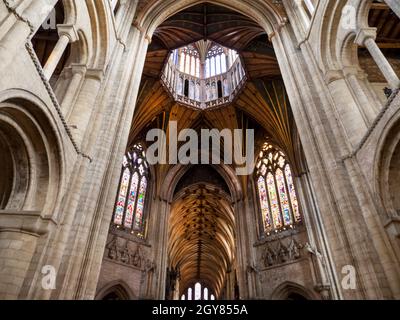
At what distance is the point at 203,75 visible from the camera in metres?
22.7

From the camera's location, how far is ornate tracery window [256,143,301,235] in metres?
16.0

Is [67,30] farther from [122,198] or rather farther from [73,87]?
[122,198]

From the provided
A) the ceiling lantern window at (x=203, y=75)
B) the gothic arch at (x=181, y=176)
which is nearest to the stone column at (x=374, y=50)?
the ceiling lantern window at (x=203, y=75)

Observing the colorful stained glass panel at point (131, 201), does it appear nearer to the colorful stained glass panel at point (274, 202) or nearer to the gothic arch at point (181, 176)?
the gothic arch at point (181, 176)

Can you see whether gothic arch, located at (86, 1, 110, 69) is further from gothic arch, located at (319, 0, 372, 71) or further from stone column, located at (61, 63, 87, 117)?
gothic arch, located at (319, 0, 372, 71)

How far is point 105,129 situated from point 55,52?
88.0 inches

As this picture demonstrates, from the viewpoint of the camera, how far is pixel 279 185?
1739 centimetres

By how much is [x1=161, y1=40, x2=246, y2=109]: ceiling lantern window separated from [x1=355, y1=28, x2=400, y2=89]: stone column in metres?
11.4

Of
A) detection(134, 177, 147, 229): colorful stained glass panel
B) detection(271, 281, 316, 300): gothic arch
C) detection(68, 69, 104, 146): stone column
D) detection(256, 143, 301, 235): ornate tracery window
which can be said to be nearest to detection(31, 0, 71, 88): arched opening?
detection(68, 69, 104, 146): stone column

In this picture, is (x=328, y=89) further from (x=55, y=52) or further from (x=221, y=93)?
(x=221, y=93)

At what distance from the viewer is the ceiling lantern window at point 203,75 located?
766 inches

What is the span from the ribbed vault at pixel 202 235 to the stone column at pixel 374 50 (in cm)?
1608

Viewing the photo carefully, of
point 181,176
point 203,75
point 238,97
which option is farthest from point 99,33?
point 203,75
